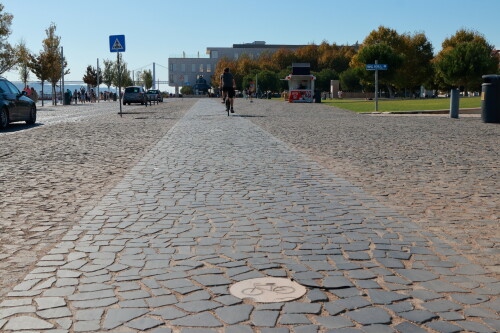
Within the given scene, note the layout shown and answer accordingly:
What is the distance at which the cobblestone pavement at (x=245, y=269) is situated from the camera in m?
3.30

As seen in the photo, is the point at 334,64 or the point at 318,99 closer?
the point at 318,99

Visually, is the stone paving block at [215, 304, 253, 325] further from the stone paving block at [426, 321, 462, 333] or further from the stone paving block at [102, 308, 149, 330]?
the stone paving block at [426, 321, 462, 333]

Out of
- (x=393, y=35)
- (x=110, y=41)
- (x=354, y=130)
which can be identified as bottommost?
(x=354, y=130)

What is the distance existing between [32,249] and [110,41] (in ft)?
69.7

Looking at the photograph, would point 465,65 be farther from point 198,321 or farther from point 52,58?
point 198,321

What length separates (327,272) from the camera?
13.5ft

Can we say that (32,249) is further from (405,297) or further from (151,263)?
(405,297)

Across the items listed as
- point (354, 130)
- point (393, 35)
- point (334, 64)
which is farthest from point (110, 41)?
point (334, 64)

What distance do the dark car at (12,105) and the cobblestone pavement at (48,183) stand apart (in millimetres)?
4033

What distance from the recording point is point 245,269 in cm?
418

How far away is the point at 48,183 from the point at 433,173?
17.4 ft

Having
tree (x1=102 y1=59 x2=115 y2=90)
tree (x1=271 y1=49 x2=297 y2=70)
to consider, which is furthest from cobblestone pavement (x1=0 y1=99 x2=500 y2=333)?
tree (x1=271 y1=49 x2=297 y2=70)

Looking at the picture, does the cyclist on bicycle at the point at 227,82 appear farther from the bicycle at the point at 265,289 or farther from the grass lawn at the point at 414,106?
the bicycle at the point at 265,289

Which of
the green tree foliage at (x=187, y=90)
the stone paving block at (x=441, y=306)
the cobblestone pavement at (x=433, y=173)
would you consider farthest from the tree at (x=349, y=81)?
the stone paving block at (x=441, y=306)
